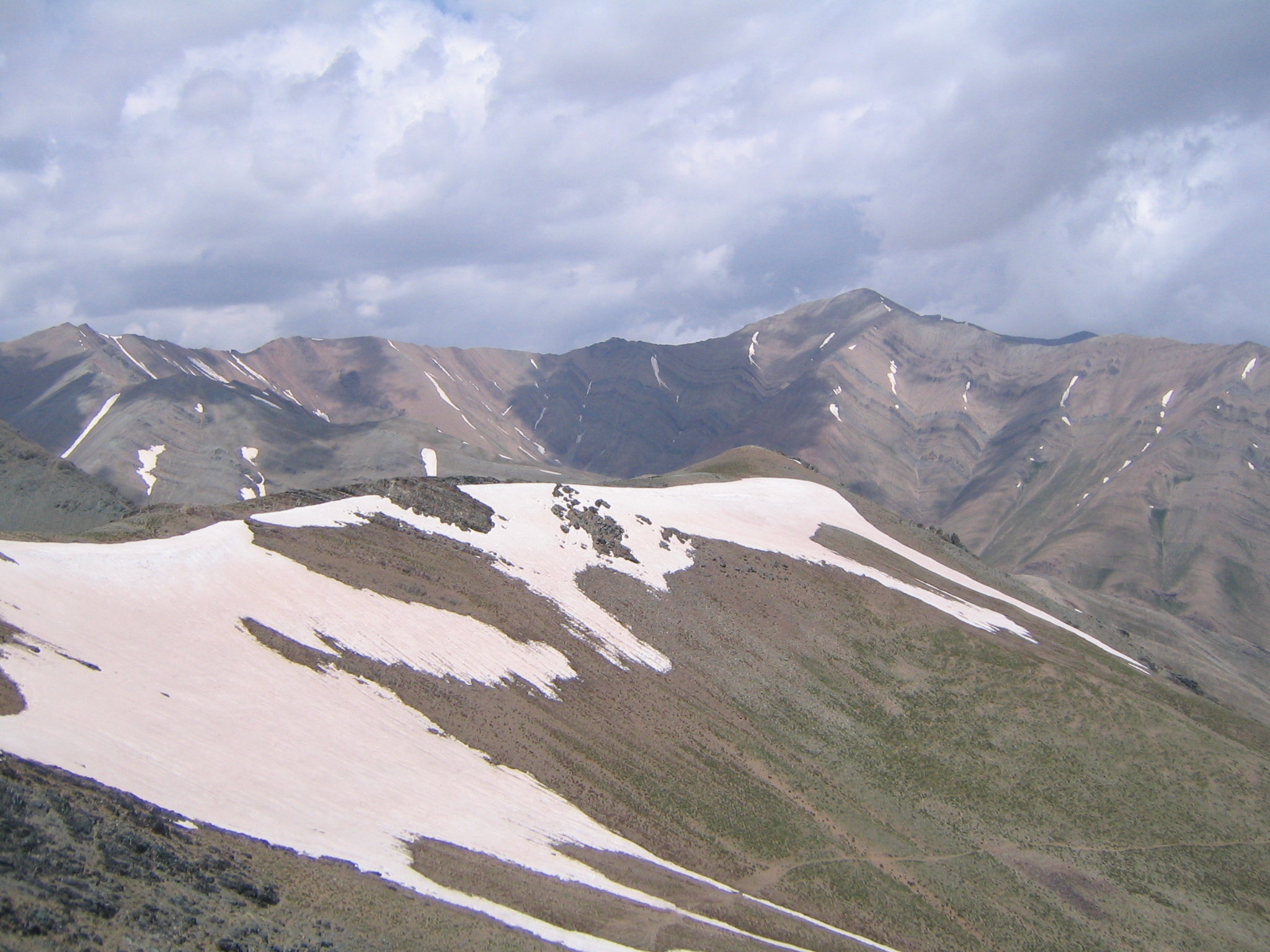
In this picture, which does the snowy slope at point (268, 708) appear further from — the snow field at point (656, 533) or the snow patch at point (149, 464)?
the snow patch at point (149, 464)

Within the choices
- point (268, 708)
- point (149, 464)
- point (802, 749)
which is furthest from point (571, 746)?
point (149, 464)

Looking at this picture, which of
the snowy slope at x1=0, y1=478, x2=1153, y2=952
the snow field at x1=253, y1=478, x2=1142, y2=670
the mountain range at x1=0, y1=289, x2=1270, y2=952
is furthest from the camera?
the snow field at x1=253, y1=478, x2=1142, y2=670

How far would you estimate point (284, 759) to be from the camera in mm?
29594

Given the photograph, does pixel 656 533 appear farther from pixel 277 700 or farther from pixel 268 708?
pixel 268 708

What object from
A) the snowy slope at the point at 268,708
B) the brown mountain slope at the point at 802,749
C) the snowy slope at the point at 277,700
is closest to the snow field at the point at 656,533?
the snowy slope at the point at 277,700

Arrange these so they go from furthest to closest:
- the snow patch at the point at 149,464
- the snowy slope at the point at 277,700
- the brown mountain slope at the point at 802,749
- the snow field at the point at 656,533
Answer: the snow patch at the point at 149,464 < the snow field at the point at 656,533 < the brown mountain slope at the point at 802,749 < the snowy slope at the point at 277,700

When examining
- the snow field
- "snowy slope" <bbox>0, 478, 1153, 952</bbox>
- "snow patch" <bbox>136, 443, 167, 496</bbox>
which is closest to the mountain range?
"snowy slope" <bbox>0, 478, 1153, 952</bbox>

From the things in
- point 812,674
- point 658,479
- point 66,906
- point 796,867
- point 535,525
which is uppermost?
point 658,479

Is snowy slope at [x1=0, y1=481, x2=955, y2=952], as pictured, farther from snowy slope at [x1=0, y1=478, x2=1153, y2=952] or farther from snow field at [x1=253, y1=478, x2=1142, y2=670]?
snow field at [x1=253, y1=478, x2=1142, y2=670]

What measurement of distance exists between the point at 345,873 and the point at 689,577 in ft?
144

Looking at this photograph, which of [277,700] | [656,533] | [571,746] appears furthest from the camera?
[656,533]

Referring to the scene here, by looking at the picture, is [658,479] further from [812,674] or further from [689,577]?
[812,674]

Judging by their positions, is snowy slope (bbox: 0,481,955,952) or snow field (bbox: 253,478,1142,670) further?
snow field (bbox: 253,478,1142,670)

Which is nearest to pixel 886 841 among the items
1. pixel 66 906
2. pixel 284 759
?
pixel 284 759
